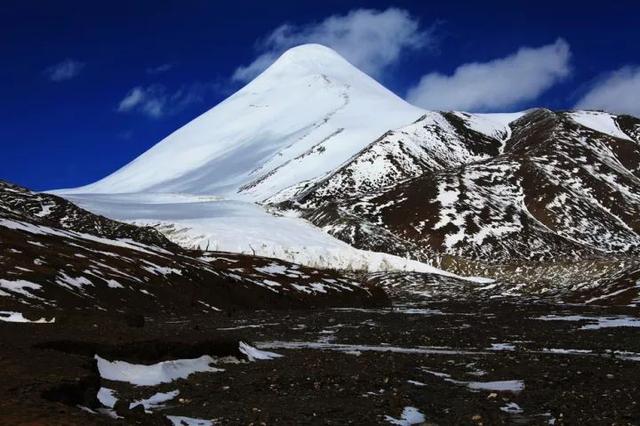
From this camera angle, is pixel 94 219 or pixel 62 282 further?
pixel 94 219

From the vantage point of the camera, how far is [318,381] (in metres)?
21.3

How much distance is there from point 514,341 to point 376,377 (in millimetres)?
20478

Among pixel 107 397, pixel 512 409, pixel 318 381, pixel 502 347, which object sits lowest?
pixel 502 347

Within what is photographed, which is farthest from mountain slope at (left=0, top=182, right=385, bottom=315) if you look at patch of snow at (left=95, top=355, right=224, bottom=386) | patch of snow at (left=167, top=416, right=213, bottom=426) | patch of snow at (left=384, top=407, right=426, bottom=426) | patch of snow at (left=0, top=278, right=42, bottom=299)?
patch of snow at (left=384, top=407, right=426, bottom=426)

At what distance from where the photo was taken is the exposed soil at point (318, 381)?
42.1 feet

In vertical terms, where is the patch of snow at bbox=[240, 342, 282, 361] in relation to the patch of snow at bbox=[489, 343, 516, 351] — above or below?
above

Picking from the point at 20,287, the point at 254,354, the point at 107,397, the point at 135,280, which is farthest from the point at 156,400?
the point at 135,280

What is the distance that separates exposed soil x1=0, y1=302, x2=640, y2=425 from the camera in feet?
42.1

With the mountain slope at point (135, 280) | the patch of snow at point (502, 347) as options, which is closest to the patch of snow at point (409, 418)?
the patch of snow at point (502, 347)

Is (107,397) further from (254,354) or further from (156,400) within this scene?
(254,354)

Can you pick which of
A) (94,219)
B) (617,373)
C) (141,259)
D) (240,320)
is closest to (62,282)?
(240,320)

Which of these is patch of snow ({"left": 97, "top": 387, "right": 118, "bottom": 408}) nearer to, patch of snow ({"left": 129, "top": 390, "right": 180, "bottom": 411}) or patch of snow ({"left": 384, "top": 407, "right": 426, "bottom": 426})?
patch of snow ({"left": 129, "top": 390, "right": 180, "bottom": 411})

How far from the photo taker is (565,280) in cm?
16812

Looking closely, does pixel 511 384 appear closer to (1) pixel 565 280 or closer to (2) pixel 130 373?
(2) pixel 130 373
